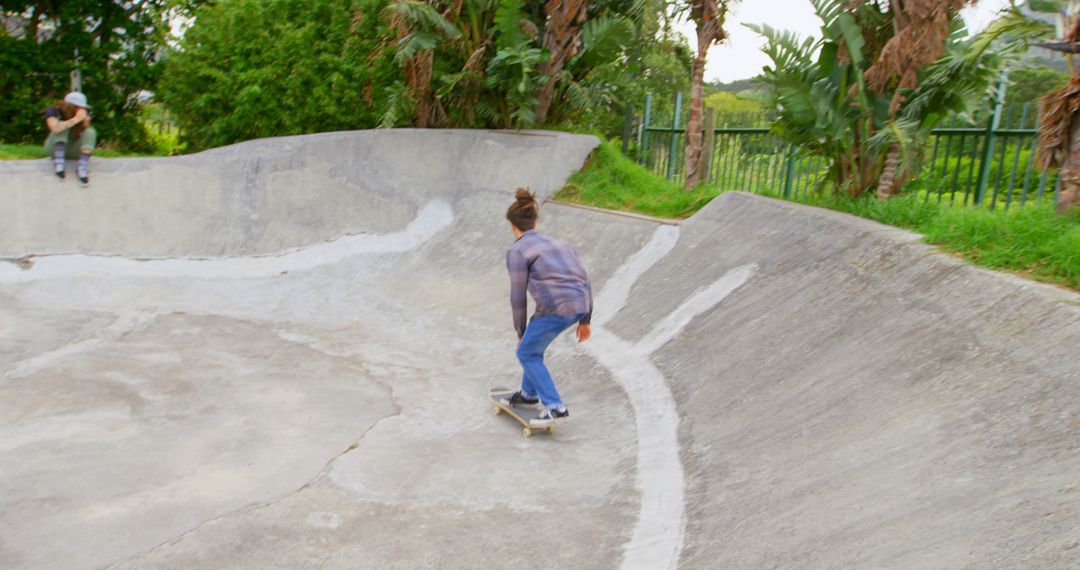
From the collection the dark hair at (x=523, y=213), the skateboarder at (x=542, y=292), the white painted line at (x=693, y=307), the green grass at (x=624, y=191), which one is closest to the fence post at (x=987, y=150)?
the white painted line at (x=693, y=307)

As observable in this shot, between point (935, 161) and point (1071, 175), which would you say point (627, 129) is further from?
point (1071, 175)

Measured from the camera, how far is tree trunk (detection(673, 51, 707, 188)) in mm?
11117

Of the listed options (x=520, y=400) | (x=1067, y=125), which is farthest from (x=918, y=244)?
(x=520, y=400)

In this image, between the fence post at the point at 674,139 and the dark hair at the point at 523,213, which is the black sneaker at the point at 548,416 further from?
the fence post at the point at 674,139

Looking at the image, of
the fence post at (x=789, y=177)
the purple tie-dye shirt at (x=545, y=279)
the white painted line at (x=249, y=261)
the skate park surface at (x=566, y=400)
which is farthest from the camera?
the fence post at (x=789, y=177)

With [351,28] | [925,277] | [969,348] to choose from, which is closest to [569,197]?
[351,28]

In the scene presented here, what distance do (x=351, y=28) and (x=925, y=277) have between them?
11.0 meters

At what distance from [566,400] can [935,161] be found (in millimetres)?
5176

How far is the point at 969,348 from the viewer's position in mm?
4289

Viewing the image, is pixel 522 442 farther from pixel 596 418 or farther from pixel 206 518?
pixel 206 518

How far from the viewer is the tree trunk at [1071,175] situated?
19.3 ft

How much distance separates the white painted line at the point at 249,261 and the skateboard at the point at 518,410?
219 inches

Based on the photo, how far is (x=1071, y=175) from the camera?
5.93 metres

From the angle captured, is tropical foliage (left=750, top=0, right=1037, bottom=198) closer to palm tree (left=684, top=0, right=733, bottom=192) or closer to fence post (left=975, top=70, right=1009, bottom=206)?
fence post (left=975, top=70, right=1009, bottom=206)
